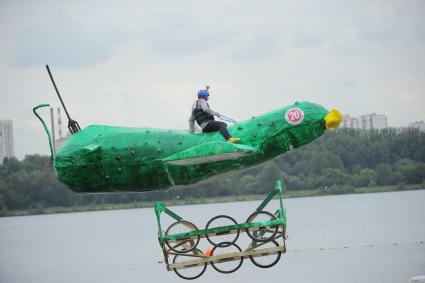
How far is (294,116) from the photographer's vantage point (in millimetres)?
22859

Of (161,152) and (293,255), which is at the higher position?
(161,152)

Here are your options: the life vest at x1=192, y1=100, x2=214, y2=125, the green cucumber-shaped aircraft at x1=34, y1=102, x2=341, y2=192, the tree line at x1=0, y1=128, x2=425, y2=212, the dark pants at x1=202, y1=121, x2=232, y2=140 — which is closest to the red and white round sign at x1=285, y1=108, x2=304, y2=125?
the green cucumber-shaped aircraft at x1=34, y1=102, x2=341, y2=192

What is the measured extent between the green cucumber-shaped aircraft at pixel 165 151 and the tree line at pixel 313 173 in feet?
357

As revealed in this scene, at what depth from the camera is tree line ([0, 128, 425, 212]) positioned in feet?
445

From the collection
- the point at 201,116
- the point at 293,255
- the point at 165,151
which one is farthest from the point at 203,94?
the point at 293,255

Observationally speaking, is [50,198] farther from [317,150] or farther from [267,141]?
[267,141]

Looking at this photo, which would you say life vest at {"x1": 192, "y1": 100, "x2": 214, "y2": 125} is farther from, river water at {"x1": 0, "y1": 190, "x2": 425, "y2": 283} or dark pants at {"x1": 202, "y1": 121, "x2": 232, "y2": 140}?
river water at {"x1": 0, "y1": 190, "x2": 425, "y2": 283}

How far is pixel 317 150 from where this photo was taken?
153 m

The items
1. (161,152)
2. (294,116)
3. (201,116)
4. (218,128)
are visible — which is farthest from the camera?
(201,116)

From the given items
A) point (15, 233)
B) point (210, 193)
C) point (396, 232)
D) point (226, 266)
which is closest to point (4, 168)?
point (15, 233)

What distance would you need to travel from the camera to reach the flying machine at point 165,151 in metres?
22.4

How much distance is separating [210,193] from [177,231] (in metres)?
126

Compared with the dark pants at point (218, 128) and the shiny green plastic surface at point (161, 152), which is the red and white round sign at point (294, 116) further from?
the dark pants at point (218, 128)

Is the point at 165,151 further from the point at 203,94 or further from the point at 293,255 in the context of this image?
the point at 293,255
